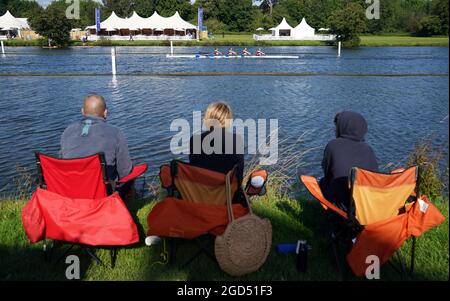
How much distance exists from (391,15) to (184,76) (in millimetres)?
73028

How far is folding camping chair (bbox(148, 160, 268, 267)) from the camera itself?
339cm

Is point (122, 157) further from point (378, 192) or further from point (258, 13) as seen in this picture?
point (258, 13)

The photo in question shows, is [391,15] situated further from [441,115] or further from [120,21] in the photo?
[441,115]

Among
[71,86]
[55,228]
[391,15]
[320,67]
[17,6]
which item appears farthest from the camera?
[17,6]

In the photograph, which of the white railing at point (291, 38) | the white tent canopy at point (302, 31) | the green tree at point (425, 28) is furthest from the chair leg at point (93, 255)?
the green tree at point (425, 28)

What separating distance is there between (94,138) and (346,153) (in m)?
2.25

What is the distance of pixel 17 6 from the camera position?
92.0 meters

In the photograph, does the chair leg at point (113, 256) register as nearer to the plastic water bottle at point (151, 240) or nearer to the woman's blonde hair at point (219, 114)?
the plastic water bottle at point (151, 240)

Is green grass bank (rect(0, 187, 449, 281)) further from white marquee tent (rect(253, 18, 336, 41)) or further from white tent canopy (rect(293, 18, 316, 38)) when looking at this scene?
white tent canopy (rect(293, 18, 316, 38))

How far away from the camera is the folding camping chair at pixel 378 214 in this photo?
331 cm

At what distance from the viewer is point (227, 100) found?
Answer: 714 inches

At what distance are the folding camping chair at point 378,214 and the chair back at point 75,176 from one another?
1907mm

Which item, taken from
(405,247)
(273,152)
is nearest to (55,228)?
(405,247)

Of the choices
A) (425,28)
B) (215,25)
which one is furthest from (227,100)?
(425,28)
